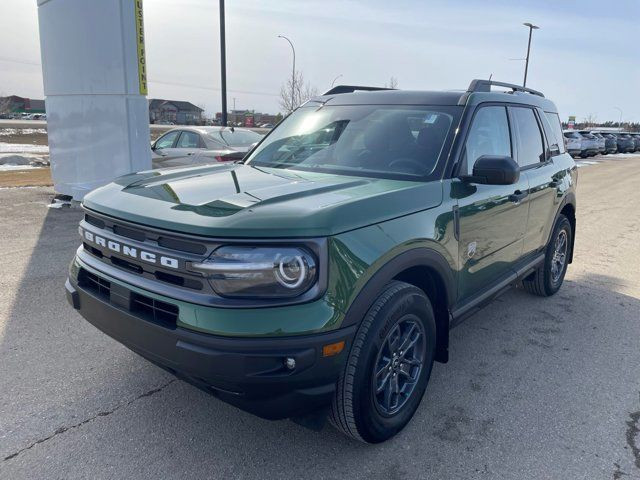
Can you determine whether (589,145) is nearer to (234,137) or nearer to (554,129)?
(234,137)

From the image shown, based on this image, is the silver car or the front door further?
the silver car

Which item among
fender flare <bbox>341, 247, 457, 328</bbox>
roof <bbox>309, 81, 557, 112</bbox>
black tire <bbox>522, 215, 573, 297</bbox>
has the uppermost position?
roof <bbox>309, 81, 557, 112</bbox>

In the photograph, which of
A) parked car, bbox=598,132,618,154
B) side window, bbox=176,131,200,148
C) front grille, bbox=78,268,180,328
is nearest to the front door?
front grille, bbox=78,268,180,328

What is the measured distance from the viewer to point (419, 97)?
3805 mm

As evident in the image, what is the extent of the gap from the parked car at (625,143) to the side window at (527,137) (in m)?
38.1

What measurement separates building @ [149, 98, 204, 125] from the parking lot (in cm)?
10327

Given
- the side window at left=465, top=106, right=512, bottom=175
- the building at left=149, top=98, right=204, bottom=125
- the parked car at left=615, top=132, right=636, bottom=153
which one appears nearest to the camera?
the side window at left=465, top=106, right=512, bottom=175

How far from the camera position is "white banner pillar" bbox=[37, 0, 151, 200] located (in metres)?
8.79

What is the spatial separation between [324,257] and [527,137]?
293 centimetres

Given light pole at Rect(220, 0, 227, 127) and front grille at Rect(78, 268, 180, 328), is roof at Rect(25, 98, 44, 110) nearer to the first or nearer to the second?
light pole at Rect(220, 0, 227, 127)

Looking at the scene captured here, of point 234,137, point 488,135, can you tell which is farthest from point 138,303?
point 234,137

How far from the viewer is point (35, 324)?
13.8 ft

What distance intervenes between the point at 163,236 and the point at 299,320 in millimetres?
757

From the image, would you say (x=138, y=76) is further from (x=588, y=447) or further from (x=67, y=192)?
(x=588, y=447)
